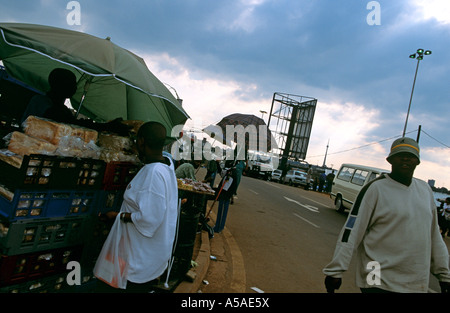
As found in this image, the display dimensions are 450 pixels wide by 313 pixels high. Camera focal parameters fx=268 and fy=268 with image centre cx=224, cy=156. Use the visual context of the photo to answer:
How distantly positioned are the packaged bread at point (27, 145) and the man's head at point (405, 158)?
2.78 meters

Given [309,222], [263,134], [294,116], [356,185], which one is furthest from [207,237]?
[294,116]

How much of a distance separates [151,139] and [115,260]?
931 millimetres

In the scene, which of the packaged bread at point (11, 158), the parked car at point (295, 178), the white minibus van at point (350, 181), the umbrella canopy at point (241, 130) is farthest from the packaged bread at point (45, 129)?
the parked car at point (295, 178)

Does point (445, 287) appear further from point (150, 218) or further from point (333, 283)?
point (150, 218)

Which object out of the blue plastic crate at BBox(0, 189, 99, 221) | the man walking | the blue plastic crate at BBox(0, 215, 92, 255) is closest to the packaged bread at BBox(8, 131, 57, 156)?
the blue plastic crate at BBox(0, 189, 99, 221)

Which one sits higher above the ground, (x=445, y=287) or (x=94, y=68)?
(x=94, y=68)

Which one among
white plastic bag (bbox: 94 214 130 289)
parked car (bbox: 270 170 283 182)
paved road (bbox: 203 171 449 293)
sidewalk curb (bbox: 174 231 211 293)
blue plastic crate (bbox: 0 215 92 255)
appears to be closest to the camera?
blue plastic crate (bbox: 0 215 92 255)

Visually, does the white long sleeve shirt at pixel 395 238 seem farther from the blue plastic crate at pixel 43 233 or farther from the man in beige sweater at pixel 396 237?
the blue plastic crate at pixel 43 233

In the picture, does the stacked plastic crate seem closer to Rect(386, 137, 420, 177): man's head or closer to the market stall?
the market stall

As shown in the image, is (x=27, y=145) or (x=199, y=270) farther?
(x=199, y=270)

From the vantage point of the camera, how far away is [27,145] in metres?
2.09

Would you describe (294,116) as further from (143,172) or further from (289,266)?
(143,172)

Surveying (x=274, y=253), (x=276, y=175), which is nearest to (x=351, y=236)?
(x=274, y=253)

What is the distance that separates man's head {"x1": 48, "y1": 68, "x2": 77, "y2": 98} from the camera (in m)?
2.72
